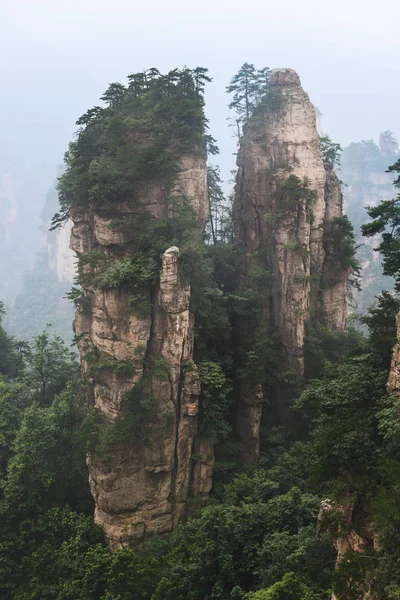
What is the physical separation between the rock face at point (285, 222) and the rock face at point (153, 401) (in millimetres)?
4289

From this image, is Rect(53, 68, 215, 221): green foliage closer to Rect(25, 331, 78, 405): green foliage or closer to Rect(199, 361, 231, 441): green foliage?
Rect(25, 331, 78, 405): green foliage

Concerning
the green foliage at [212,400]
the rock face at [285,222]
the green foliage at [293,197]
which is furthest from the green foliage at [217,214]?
the green foliage at [212,400]

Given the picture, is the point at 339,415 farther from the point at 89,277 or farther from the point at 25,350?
the point at 25,350

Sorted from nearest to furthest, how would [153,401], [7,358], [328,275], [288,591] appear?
[288,591] → [153,401] → [328,275] → [7,358]

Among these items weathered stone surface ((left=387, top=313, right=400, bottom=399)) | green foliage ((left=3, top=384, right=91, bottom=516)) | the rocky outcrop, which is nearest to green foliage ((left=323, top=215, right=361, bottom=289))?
weathered stone surface ((left=387, top=313, right=400, bottom=399))

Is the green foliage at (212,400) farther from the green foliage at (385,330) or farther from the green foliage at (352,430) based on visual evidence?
the green foliage at (385,330)

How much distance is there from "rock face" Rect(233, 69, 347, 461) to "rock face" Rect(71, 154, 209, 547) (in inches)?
169

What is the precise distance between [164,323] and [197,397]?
11.4 ft

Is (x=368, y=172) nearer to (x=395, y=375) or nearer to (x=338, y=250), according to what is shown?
(x=338, y=250)

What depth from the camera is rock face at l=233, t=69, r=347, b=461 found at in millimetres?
24016

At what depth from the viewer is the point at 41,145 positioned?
190 m

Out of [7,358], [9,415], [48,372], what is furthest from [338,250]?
[7,358]

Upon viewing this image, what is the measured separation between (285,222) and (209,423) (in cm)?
1115

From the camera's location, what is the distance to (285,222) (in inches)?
957
